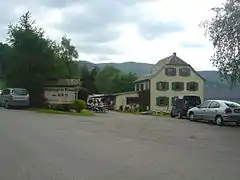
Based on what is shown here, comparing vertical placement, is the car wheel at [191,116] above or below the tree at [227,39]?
below

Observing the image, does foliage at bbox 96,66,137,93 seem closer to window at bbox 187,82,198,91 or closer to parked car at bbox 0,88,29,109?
window at bbox 187,82,198,91

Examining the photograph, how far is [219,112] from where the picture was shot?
25.7 meters

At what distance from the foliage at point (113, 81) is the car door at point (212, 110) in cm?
8015

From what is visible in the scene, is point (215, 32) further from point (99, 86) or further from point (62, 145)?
point (99, 86)

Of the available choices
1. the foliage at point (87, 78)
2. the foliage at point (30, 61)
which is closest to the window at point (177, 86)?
the foliage at point (87, 78)

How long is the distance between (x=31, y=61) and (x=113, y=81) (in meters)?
71.5

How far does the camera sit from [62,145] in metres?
13.5

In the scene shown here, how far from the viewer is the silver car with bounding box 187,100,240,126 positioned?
2520 cm

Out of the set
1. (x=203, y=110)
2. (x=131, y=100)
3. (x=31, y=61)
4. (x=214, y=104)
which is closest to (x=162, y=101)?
(x=131, y=100)

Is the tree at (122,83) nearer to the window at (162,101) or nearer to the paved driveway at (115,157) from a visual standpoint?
the window at (162,101)

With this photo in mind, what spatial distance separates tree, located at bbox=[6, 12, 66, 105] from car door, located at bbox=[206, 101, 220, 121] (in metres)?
19.6

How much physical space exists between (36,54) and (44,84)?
9.82ft

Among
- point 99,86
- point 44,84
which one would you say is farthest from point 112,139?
point 99,86

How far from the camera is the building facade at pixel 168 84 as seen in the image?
71.7 metres
